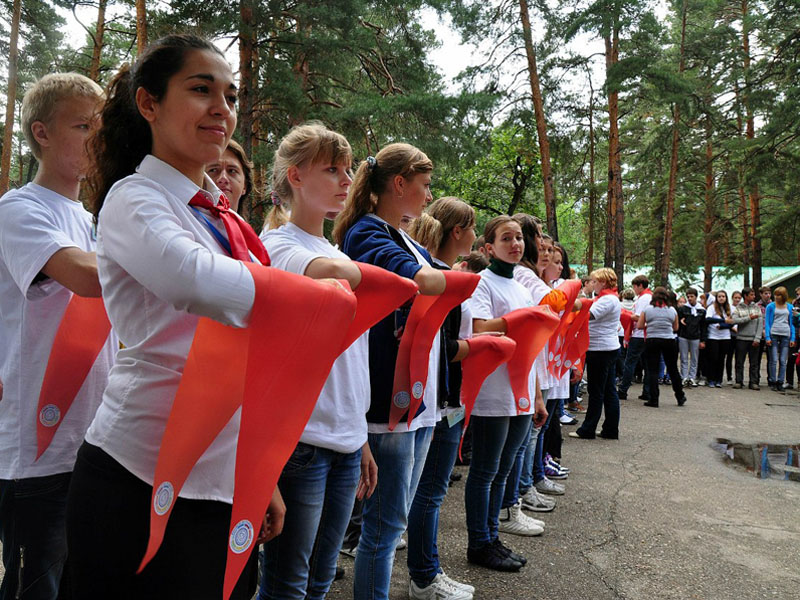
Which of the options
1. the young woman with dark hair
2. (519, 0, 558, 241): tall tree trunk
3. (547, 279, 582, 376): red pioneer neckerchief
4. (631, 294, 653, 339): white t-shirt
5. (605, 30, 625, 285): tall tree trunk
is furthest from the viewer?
(605, 30, 625, 285): tall tree trunk

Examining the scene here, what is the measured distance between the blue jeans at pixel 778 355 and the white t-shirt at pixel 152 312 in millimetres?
16106

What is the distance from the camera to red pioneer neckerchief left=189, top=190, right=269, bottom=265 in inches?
57.8

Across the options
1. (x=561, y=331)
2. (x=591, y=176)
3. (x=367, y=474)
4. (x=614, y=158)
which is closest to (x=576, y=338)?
(x=561, y=331)

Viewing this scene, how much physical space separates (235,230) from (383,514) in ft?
5.20

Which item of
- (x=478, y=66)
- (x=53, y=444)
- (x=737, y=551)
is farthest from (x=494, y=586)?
(x=478, y=66)

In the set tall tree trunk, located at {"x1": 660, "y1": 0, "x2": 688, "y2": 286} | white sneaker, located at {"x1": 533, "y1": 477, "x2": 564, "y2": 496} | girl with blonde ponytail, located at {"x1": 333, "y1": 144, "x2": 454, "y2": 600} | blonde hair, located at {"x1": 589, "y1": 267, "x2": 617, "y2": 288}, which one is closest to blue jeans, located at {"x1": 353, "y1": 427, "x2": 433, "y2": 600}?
girl with blonde ponytail, located at {"x1": 333, "y1": 144, "x2": 454, "y2": 600}

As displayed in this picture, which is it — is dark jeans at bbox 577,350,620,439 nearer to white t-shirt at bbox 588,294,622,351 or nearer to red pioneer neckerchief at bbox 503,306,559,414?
white t-shirt at bbox 588,294,622,351

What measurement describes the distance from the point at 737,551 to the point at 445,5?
1235 cm

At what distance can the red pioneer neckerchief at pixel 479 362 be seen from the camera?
10.8 ft

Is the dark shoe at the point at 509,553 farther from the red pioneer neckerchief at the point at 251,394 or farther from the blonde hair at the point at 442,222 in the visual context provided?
the red pioneer neckerchief at the point at 251,394

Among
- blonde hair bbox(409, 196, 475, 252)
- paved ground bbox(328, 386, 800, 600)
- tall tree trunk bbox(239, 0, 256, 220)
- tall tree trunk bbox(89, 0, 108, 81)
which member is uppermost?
tall tree trunk bbox(89, 0, 108, 81)

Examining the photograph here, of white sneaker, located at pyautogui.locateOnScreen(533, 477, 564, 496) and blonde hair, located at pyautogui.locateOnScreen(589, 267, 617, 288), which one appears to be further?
blonde hair, located at pyautogui.locateOnScreen(589, 267, 617, 288)

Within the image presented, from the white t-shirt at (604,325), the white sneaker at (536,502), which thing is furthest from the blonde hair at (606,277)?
the white sneaker at (536,502)

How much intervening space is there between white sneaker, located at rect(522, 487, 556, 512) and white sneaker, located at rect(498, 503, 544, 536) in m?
0.53
